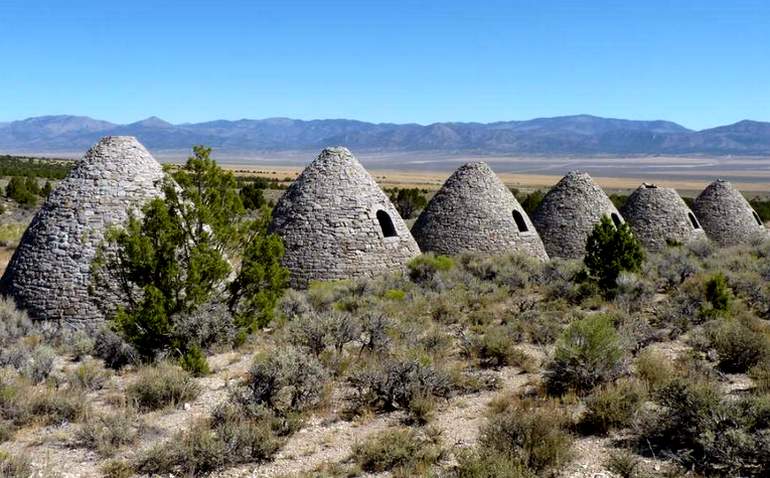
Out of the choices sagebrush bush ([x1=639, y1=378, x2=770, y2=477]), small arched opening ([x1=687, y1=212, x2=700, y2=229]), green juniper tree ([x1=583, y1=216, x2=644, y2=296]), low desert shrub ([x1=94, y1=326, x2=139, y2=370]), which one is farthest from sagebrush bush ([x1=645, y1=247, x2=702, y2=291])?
low desert shrub ([x1=94, y1=326, x2=139, y2=370])

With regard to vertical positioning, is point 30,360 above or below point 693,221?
below

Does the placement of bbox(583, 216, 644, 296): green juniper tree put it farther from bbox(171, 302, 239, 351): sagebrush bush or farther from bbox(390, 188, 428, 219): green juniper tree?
bbox(390, 188, 428, 219): green juniper tree

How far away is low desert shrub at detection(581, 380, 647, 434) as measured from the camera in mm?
7078

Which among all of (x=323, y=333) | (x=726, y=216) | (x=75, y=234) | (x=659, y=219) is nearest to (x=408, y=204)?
(x=726, y=216)

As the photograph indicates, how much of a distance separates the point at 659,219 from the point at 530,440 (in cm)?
1670

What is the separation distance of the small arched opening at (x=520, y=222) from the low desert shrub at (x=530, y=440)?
11932 mm

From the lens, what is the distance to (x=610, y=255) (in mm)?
14773

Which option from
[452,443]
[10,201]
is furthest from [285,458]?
[10,201]

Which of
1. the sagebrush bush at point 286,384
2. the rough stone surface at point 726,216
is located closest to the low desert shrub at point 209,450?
the sagebrush bush at point 286,384

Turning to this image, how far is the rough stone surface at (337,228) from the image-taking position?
15008 millimetres

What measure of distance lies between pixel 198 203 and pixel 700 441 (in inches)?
294

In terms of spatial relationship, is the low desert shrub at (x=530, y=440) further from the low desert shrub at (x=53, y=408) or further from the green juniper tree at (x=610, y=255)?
the green juniper tree at (x=610, y=255)

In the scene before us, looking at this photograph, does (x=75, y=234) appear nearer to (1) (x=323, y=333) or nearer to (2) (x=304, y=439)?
(1) (x=323, y=333)

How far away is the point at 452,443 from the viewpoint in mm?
7055
